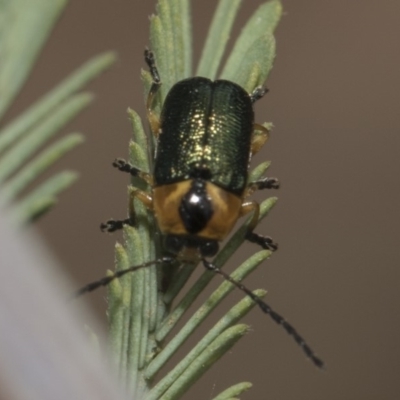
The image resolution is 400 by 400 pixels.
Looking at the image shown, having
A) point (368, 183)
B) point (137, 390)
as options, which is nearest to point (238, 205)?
point (137, 390)

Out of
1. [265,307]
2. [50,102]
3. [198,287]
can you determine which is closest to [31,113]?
[50,102]

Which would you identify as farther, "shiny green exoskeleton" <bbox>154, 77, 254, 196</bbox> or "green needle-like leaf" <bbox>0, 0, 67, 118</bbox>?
"shiny green exoskeleton" <bbox>154, 77, 254, 196</bbox>

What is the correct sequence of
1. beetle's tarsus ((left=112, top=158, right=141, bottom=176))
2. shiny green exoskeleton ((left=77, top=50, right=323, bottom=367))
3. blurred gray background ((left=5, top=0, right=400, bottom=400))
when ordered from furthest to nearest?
blurred gray background ((left=5, top=0, right=400, bottom=400))
shiny green exoskeleton ((left=77, top=50, right=323, bottom=367))
beetle's tarsus ((left=112, top=158, right=141, bottom=176))

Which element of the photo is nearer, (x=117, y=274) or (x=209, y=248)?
(x=117, y=274)

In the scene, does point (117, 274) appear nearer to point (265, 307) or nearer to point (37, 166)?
point (37, 166)

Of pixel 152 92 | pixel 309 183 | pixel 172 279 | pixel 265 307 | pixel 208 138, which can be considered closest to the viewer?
pixel 172 279

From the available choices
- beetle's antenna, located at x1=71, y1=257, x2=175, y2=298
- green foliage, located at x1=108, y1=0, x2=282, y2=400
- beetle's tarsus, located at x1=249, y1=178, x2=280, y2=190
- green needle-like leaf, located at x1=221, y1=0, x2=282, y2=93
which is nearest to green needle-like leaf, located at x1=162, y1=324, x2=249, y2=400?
green foliage, located at x1=108, y1=0, x2=282, y2=400

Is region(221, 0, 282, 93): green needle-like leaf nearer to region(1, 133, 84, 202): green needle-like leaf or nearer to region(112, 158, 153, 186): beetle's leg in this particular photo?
region(112, 158, 153, 186): beetle's leg
